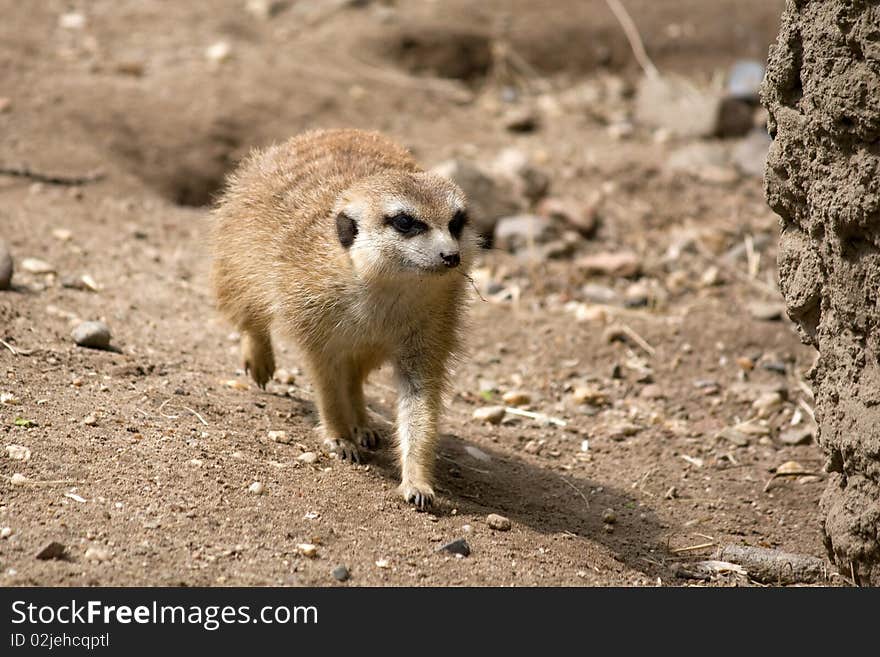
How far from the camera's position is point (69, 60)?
Result: 9016 millimetres

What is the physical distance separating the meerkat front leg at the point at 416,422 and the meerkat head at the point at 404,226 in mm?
482

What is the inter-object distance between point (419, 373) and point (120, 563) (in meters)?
1.59

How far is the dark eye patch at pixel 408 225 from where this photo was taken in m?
4.46

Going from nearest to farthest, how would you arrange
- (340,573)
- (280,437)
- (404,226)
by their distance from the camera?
(340,573) < (404,226) < (280,437)

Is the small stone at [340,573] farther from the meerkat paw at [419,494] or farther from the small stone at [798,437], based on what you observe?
the small stone at [798,437]

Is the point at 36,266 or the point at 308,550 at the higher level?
the point at 36,266

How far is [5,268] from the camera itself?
5.65 meters

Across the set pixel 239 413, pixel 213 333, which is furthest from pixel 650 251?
pixel 239 413

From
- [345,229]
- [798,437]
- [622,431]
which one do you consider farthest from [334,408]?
[798,437]

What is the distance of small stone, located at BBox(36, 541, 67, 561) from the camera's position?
11.7 ft

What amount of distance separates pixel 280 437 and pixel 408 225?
1173 mm

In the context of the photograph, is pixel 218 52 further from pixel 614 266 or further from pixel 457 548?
pixel 457 548

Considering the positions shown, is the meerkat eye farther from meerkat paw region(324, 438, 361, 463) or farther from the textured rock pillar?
the textured rock pillar

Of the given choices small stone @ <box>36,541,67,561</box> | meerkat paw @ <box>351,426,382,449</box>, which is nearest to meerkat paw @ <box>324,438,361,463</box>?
meerkat paw @ <box>351,426,382,449</box>
